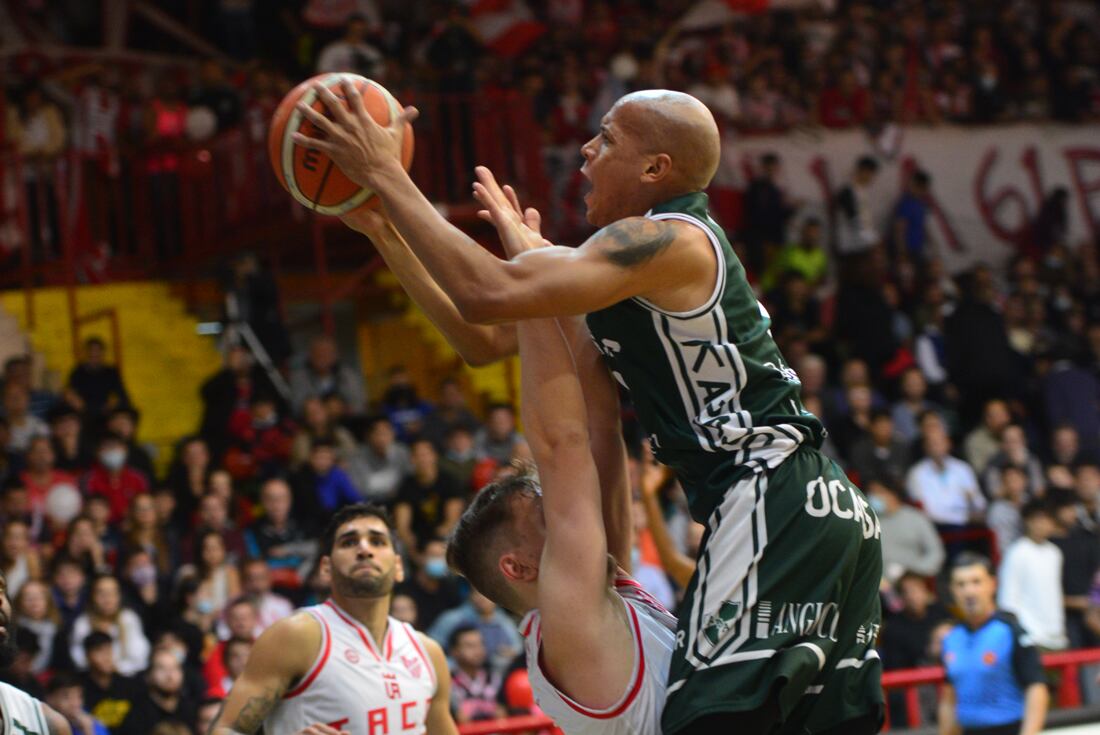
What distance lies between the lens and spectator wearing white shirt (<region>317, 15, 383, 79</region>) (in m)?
12.6

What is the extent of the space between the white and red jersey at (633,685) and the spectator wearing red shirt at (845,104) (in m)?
12.7

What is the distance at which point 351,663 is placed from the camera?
5551mm

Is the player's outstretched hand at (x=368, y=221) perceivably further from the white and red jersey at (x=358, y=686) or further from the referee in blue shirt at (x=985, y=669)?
the referee in blue shirt at (x=985, y=669)

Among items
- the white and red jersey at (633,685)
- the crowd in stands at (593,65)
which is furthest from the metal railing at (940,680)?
the crowd in stands at (593,65)

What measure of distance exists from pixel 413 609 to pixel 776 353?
5279 mm

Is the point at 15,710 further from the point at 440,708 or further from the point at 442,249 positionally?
the point at 440,708

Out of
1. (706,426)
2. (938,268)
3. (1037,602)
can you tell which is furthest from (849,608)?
(938,268)

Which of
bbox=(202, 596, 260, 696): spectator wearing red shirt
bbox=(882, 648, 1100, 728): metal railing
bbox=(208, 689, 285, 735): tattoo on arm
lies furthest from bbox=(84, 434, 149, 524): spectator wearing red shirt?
bbox=(882, 648, 1100, 728): metal railing

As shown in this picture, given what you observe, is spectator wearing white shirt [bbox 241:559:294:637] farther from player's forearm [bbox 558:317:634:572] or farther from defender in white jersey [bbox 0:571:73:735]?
player's forearm [bbox 558:317:634:572]

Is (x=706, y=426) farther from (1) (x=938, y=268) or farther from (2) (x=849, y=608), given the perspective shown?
(1) (x=938, y=268)

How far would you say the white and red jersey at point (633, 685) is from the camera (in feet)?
11.7

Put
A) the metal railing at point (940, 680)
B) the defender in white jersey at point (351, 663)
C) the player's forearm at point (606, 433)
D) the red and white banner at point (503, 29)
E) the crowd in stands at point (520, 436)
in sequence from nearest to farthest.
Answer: the player's forearm at point (606, 433), the defender in white jersey at point (351, 663), the metal railing at point (940, 680), the crowd in stands at point (520, 436), the red and white banner at point (503, 29)

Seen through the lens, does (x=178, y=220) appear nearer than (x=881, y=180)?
Yes

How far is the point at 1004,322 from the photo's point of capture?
1390 centimetres
